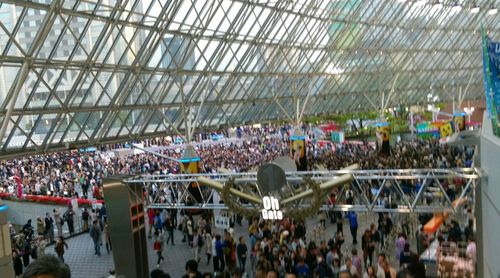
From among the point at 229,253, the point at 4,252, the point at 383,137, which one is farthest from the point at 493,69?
the point at 383,137

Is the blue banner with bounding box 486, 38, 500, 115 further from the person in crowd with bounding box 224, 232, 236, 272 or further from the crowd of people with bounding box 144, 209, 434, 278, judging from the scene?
the person in crowd with bounding box 224, 232, 236, 272

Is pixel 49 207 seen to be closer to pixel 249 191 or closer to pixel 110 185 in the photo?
pixel 110 185

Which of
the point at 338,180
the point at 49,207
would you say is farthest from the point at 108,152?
the point at 338,180

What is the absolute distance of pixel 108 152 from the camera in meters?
39.1

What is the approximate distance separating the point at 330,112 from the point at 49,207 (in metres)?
23.1

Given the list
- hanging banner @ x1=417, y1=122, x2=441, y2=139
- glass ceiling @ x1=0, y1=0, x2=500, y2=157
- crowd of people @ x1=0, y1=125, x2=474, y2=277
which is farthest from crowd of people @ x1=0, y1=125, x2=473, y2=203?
glass ceiling @ x1=0, y1=0, x2=500, y2=157

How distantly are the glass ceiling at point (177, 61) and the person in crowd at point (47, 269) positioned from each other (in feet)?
43.0

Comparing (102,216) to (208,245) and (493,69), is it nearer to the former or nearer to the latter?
(208,245)

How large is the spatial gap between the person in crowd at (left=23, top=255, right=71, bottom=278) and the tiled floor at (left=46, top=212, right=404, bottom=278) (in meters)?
13.2

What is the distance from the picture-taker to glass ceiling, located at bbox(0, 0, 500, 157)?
15.2m

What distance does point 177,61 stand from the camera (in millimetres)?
21047

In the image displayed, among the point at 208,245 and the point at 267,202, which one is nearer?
the point at 267,202

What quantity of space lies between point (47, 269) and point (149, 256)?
16073 millimetres

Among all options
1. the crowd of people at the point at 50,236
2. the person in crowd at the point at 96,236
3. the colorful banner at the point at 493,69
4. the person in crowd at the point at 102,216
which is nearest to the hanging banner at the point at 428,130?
the crowd of people at the point at 50,236
